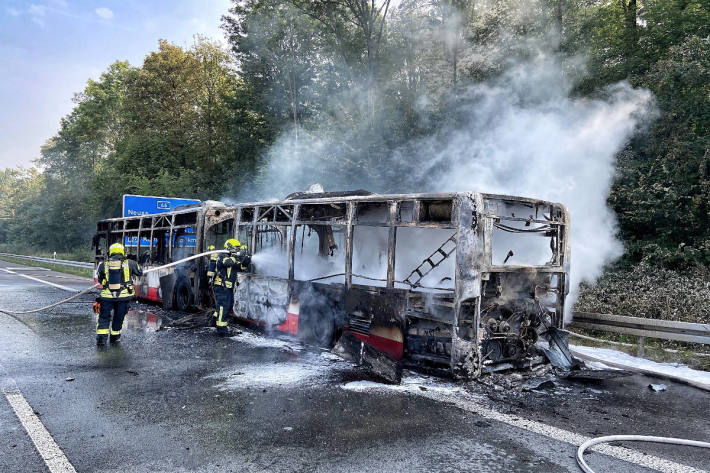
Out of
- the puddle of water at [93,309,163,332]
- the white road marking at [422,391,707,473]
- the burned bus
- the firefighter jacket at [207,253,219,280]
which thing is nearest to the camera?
the white road marking at [422,391,707,473]

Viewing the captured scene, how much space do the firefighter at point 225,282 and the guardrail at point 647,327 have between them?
608cm

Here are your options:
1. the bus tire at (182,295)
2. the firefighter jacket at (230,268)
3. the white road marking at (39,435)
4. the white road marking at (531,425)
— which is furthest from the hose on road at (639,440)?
the bus tire at (182,295)

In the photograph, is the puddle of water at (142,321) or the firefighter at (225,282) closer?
the firefighter at (225,282)

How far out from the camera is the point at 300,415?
15.2ft

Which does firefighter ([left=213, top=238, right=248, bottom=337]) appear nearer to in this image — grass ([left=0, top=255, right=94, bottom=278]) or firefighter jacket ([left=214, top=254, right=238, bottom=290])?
firefighter jacket ([left=214, top=254, right=238, bottom=290])

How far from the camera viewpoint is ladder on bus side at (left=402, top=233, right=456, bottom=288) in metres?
6.30

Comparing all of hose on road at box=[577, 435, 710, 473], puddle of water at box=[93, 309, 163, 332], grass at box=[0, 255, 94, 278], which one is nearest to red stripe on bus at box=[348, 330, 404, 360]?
hose on road at box=[577, 435, 710, 473]

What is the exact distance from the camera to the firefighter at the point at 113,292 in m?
7.86

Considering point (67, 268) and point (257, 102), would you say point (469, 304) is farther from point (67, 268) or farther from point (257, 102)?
point (67, 268)

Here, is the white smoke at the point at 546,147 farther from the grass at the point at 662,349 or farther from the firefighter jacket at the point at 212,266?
the firefighter jacket at the point at 212,266

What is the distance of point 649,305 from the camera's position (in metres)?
8.82

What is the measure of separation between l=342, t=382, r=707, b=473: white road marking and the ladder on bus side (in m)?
1.37

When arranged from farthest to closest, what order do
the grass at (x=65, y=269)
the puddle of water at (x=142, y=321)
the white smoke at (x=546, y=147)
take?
the grass at (x=65, y=269) → the white smoke at (x=546, y=147) → the puddle of water at (x=142, y=321)

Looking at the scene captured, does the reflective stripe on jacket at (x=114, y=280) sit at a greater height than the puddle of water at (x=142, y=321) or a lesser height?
greater
